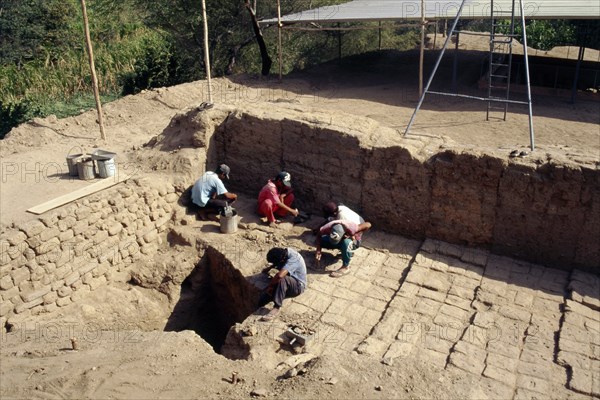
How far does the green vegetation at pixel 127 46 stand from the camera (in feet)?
50.8

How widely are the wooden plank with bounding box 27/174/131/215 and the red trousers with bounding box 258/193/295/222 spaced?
2.03 meters

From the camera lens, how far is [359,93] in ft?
A: 45.1

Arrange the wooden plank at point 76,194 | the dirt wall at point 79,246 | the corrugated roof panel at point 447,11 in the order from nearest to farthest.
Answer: the dirt wall at point 79,246, the wooden plank at point 76,194, the corrugated roof panel at point 447,11

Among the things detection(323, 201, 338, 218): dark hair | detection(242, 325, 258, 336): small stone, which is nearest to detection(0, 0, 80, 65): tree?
detection(323, 201, 338, 218): dark hair

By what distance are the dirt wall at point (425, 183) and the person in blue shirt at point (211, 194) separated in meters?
0.90

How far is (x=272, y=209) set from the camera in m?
9.01

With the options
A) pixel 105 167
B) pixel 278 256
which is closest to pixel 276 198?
pixel 278 256

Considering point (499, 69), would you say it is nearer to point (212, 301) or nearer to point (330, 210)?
point (330, 210)

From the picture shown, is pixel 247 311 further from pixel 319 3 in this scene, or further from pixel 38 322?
pixel 319 3

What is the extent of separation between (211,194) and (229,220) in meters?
0.57

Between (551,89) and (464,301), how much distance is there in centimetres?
789

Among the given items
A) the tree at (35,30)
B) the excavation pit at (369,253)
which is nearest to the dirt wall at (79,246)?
the excavation pit at (369,253)

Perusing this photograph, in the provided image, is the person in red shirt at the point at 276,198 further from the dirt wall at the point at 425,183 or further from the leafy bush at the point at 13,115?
the leafy bush at the point at 13,115

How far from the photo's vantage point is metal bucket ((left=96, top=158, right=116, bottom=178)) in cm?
849
